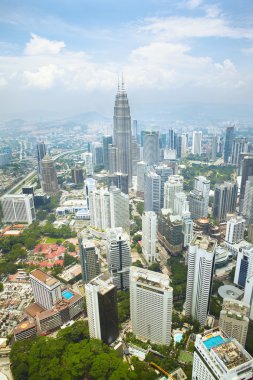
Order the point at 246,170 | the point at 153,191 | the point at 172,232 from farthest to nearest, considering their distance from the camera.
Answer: the point at 246,170, the point at 153,191, the point at 172,232

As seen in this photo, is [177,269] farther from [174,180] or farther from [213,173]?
[213,173]

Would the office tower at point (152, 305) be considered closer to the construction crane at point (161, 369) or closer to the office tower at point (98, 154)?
the construction crane at point (161, 369)

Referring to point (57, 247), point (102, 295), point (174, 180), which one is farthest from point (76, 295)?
point (174, 180)

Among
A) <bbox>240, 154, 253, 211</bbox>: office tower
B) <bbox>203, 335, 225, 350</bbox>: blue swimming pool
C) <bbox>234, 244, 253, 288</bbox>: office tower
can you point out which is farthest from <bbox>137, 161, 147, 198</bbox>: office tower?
<bbox>203, 335, 225, 350</bbox>: blue swimming pool

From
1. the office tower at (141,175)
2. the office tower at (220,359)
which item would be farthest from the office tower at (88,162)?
the office tower at (220,359)

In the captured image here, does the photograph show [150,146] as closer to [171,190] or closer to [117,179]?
[117,179]

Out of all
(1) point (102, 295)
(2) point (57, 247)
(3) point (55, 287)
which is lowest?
(2) point (57, 247)

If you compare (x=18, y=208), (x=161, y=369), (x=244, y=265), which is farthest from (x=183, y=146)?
(x=161, y=369)
